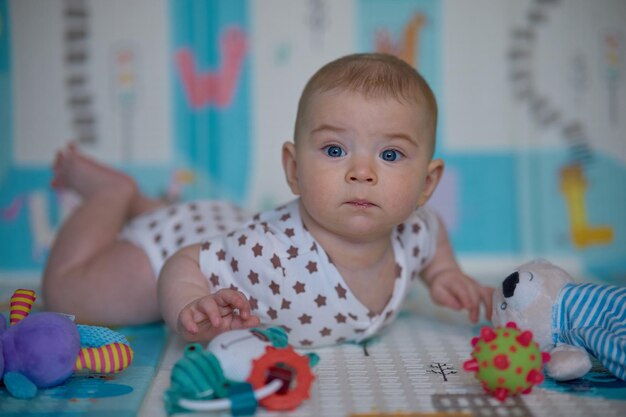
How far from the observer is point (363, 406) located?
3.01 feet

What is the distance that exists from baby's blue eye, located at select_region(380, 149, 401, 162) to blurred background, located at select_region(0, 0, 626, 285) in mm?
843

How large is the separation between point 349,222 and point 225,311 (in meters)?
0.21

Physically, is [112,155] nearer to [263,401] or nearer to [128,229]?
[128,229]

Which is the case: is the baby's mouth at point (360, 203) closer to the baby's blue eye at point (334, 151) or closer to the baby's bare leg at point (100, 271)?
the baby's blue eye at point (334, 151)

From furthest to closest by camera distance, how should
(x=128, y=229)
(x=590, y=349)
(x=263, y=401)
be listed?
1. (x=128, y=229)
2. (x=590, y=349)
3. (x=263, y=401)

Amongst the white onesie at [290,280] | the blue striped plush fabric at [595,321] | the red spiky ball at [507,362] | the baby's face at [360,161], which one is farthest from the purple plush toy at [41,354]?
the blue striped plush fabric at [595,321]

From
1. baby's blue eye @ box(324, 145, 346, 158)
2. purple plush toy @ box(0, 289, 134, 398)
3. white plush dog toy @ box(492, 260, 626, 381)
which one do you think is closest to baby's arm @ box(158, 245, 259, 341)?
purple plush toy @ box(0, 289, 134, 398)

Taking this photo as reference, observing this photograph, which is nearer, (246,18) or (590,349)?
(590,349)

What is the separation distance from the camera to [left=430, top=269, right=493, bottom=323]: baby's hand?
4.14 ft

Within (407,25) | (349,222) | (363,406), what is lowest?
(363,406)

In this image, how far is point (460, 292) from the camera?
1.28 m

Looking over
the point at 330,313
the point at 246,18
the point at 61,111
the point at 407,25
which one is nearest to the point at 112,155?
the point at 61,111

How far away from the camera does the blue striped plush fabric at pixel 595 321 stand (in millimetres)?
972

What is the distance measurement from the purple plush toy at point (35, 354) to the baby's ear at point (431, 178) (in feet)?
1.75
